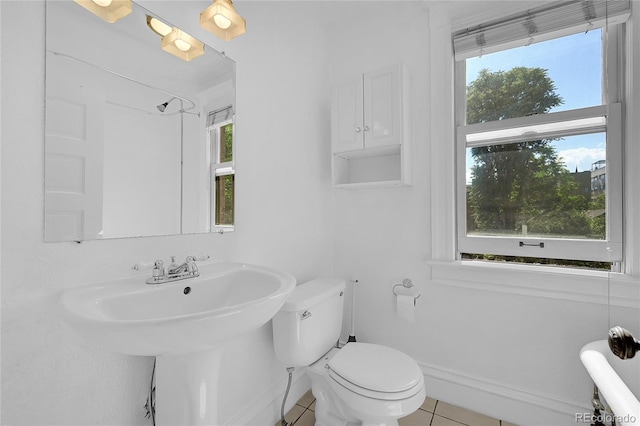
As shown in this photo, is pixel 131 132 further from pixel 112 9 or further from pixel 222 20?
pixel 222 20

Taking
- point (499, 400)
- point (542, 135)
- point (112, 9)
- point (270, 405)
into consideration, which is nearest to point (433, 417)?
point (499, 400)

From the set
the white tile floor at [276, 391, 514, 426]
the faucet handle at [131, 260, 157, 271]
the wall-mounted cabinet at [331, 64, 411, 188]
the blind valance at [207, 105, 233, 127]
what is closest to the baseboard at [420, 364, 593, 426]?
the white tile floor at [276, 391, 514, 426]

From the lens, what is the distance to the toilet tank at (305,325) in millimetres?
1380

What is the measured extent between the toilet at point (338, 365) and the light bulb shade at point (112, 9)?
1295mm

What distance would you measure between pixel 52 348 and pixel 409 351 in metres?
1.73

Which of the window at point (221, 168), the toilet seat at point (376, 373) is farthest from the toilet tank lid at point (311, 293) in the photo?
the window at point (221, 168)

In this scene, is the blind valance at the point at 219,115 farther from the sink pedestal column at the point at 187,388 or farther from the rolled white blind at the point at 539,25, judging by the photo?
the rolled white blind at the point at 539,25

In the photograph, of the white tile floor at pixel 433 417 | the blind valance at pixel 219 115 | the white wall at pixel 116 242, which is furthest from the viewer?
the white tile floor at pixel 433 417

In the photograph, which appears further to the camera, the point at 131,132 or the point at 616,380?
the point at 131,132

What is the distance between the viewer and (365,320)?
1.95 meters

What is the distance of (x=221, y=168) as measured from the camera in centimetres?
133

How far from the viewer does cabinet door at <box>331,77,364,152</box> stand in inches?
69.0

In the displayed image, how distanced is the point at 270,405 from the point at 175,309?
0.92 m

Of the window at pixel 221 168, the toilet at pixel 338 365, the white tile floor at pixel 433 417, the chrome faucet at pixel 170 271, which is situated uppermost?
the window at pixel 221 168
